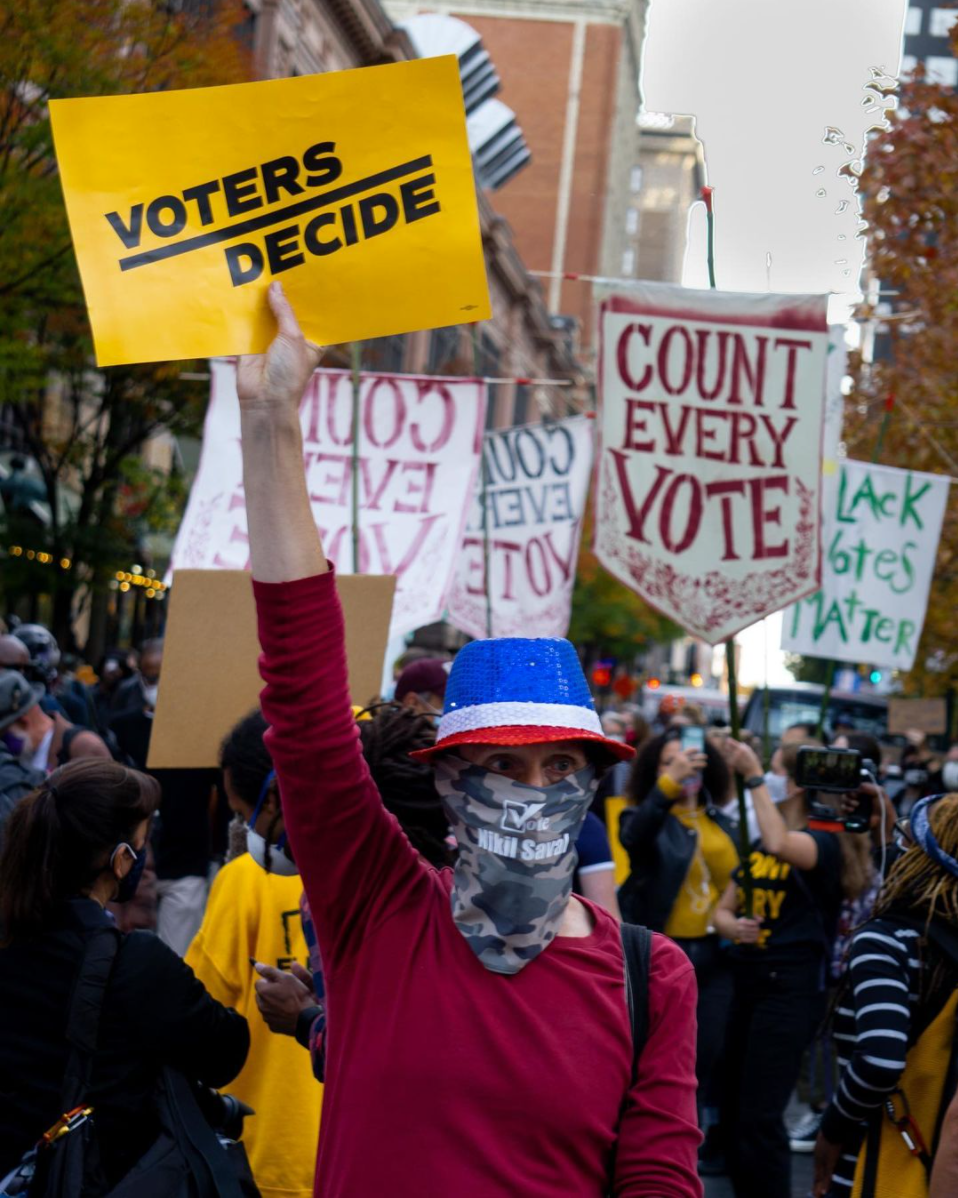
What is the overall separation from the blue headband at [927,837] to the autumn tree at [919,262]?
5410 mm

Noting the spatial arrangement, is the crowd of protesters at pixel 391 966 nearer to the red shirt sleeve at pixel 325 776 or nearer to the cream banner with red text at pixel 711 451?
the red shirt sleeve at pixel 325 776

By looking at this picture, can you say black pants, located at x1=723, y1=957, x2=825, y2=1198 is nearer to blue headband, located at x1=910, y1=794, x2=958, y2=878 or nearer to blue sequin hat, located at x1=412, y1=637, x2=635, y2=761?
blue headband, located at x1=910, y1=794, x2=958, y2=878

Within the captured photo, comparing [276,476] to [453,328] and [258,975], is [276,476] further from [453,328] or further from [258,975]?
[453,328]

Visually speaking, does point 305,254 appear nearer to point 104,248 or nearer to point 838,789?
point 104,248

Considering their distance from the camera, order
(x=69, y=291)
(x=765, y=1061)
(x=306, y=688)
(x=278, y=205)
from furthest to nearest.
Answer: (x=69, y=291)
(x=765, y=1061)
(x=278, y=205)
(x=306, y=688)

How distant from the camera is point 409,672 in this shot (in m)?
6.05

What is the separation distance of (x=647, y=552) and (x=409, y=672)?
1709 millimetres

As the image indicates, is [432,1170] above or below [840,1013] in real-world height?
above

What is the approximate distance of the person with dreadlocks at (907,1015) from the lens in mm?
3881

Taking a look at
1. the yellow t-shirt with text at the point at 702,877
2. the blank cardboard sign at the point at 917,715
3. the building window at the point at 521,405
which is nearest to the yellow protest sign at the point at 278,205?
the yellow t-shirt with text at the point at 702,877

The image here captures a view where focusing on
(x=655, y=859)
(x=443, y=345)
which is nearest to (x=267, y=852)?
(x=655, y=859)

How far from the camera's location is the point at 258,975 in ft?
12.4

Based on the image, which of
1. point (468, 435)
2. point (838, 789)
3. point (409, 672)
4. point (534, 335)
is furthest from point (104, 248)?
point (534, 335)

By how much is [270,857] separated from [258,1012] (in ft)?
A: 1.18
